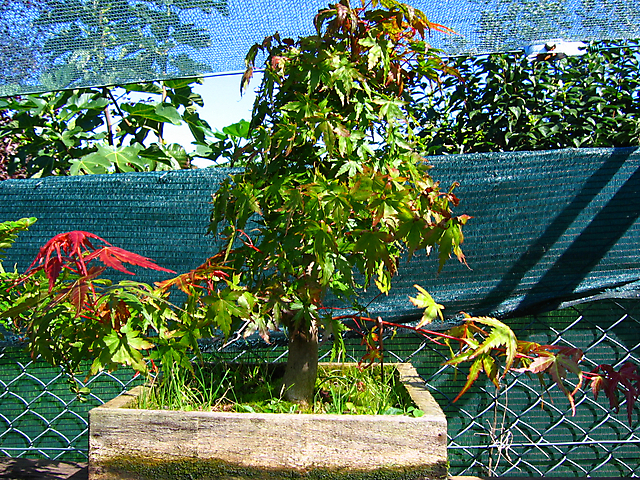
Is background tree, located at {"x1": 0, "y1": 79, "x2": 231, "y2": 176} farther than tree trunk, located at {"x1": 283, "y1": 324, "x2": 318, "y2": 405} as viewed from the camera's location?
Yes

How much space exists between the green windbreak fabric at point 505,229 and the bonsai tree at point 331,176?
51 centimetres

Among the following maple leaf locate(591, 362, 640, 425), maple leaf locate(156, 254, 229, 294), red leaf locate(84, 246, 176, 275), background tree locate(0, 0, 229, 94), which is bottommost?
maple leaf locate(591, 362, 640, 425)

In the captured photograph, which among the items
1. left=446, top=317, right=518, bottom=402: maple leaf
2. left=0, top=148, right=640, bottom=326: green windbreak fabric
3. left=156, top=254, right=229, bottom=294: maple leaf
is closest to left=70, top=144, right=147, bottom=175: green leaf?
left=0, top=148, right=640, bottom=326: green windbreak fabric

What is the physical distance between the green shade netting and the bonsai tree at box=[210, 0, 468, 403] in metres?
0.45

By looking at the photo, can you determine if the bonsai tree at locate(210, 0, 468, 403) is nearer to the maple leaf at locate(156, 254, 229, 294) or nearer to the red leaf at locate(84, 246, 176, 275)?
the maple leaf at locate(156, 254, 229, 294)

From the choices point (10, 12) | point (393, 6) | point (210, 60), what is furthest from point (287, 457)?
point (10, 12)

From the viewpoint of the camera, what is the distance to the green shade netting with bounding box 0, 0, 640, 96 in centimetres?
143

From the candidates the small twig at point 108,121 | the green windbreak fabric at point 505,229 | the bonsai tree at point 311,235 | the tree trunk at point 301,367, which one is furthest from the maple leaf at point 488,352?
the small twig at point 108,121

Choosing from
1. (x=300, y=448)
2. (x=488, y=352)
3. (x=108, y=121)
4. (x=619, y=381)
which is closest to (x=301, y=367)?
(x=300, y=448)

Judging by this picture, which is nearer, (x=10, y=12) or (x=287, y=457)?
(x=287, y=457)

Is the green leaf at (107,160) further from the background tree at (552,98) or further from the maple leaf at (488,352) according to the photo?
the maple leaf at (488,352)

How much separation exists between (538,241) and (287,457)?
39.1 inches

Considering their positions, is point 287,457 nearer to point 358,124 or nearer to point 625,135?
point 358,124

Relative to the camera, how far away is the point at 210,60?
1.60 metres
